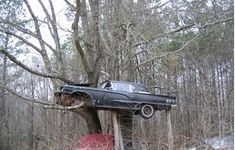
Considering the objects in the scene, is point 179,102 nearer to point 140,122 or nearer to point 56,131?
point 140,122

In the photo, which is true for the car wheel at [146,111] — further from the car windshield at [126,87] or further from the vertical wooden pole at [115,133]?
the vertical wooden pole at [115,133]

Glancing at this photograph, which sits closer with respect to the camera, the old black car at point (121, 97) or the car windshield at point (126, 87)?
the old black car at point (121, 97)

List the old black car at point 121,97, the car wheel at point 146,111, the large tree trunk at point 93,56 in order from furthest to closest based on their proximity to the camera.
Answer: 1. the large tree trunk at point 93,56
2. the car wheel at point 146,111
3. the old black car at point 121,97

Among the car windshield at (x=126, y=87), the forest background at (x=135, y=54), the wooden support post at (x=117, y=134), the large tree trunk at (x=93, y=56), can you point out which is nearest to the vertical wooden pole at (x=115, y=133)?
the wooden support post at (x=117, y=134)

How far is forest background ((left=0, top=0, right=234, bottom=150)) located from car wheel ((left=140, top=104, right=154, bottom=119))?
0.62 meters

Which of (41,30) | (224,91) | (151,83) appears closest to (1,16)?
(41,30)

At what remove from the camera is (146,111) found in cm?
813

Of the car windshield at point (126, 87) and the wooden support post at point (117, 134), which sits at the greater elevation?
the car windshield at point (126, 87)

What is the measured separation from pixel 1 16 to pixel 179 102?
572 cm

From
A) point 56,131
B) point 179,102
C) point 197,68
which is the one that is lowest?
point 56,131

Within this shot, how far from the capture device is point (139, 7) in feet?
30.5

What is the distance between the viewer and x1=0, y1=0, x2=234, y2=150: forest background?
28.9 feet

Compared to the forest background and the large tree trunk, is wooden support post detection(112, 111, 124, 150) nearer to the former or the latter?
the forest background

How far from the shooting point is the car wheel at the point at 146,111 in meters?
8.06
